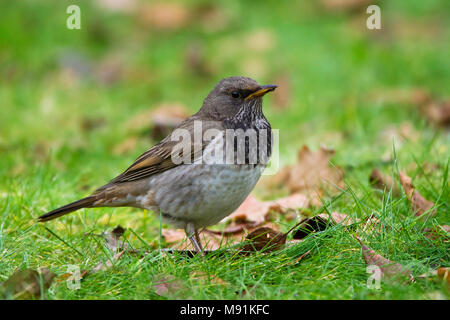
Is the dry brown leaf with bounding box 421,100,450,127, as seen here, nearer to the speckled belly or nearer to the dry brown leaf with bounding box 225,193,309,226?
the dry brown leaf with bounding box 225,193,309,226

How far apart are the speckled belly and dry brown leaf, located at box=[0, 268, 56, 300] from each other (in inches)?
51.0

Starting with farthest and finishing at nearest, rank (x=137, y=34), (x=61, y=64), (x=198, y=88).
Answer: (x=137, y=34) → (x=61, y=64) → (x=198, y=88)

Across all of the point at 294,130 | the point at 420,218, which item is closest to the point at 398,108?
the point at 294,130

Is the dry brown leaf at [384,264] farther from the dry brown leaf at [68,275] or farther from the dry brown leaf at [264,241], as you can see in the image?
the dry brown leaf at [68,275]

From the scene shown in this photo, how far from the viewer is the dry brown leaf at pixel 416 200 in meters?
4.12

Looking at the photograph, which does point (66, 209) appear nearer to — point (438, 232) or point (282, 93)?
point (438, 232)

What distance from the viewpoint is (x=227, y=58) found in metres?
9.60

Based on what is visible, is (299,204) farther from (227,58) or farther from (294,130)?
(227,58)

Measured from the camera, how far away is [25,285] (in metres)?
3.11

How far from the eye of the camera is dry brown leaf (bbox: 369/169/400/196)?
464 centimetres

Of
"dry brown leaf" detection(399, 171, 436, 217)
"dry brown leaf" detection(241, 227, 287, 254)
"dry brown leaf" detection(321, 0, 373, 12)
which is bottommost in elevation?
"dry brown leaf" detection(241, 227, 287, 254)

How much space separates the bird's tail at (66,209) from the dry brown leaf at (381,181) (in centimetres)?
210

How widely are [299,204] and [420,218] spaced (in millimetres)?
1082

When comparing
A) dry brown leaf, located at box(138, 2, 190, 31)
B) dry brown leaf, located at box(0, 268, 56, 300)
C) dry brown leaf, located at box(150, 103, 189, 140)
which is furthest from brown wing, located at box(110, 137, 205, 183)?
dry brown leaf, located at box(138, 2, 190, 31)
